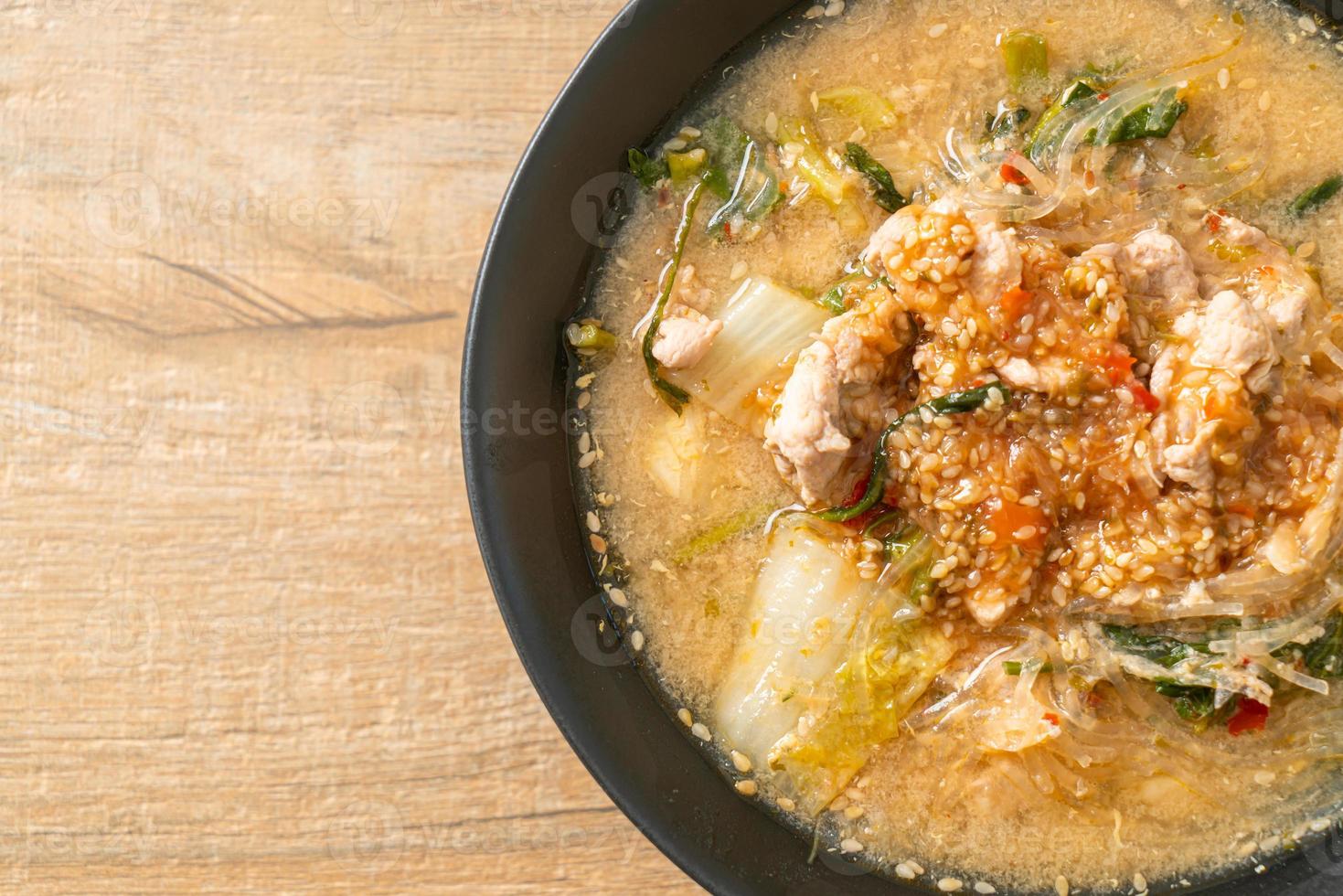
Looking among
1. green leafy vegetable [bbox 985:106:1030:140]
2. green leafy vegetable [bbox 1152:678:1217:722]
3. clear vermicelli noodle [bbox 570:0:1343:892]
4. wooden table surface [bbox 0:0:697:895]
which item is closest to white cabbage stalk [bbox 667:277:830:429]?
clear vermicelli noodle [bbox 570:0:1343:892]

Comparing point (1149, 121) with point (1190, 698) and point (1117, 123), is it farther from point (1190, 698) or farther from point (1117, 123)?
point (1190, 698)

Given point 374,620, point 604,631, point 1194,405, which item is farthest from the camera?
point 374,620

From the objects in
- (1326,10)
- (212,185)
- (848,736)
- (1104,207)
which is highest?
(1326,10)

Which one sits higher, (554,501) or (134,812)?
(554,501)

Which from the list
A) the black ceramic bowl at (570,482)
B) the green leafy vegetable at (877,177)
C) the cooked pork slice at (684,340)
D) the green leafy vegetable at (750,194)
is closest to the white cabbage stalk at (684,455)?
the cooked pork slice at (684,340)

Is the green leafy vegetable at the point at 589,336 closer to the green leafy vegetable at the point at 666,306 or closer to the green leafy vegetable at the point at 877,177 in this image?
the green leafy vegetable at the point at 666,306

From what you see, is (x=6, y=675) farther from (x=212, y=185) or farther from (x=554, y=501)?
(x=554, y=501)

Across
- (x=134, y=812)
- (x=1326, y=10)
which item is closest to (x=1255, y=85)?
(x=1326, y=10)

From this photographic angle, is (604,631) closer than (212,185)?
Yes
